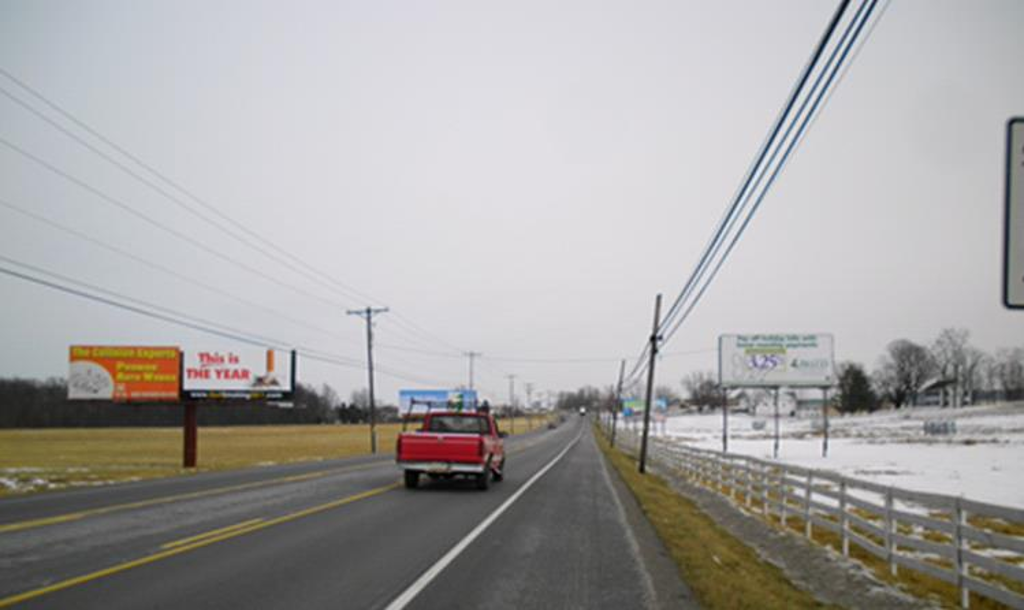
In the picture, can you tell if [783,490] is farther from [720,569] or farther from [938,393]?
[938,393]

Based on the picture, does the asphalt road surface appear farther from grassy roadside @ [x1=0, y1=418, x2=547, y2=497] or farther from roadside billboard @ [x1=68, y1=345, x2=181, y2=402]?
roadside billboard @ [x1=68, y1=345, x2=181, y2=402]

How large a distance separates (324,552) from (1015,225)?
8.31 metres

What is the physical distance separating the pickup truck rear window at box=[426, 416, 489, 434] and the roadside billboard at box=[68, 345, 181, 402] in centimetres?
2077

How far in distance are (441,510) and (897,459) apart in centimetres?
3611

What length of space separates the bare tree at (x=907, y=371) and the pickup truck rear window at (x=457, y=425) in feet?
481

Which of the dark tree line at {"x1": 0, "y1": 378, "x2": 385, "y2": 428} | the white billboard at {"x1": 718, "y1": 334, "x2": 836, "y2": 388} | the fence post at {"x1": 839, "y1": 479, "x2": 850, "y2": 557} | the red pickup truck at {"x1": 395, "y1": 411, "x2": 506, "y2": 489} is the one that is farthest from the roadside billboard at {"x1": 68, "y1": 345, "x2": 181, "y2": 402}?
the dark tree line at {"x1": 0, "y1": 378, "x2": 385, "y2": 428}

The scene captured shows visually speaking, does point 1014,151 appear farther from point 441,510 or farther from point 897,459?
point 897,459

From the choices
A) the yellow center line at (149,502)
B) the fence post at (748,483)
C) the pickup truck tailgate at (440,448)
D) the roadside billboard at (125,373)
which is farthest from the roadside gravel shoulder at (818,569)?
the roadside billboard at (125,373)

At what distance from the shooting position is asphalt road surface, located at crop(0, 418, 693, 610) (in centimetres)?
722

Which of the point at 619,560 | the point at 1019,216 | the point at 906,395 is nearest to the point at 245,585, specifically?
the point at 619,560

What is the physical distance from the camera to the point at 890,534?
386 inches

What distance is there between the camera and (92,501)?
15.2 m

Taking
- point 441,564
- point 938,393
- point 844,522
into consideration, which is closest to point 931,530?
point 844,522

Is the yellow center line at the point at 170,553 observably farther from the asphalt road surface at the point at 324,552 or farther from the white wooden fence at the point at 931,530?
the white wooden fence at the point at 931,530
